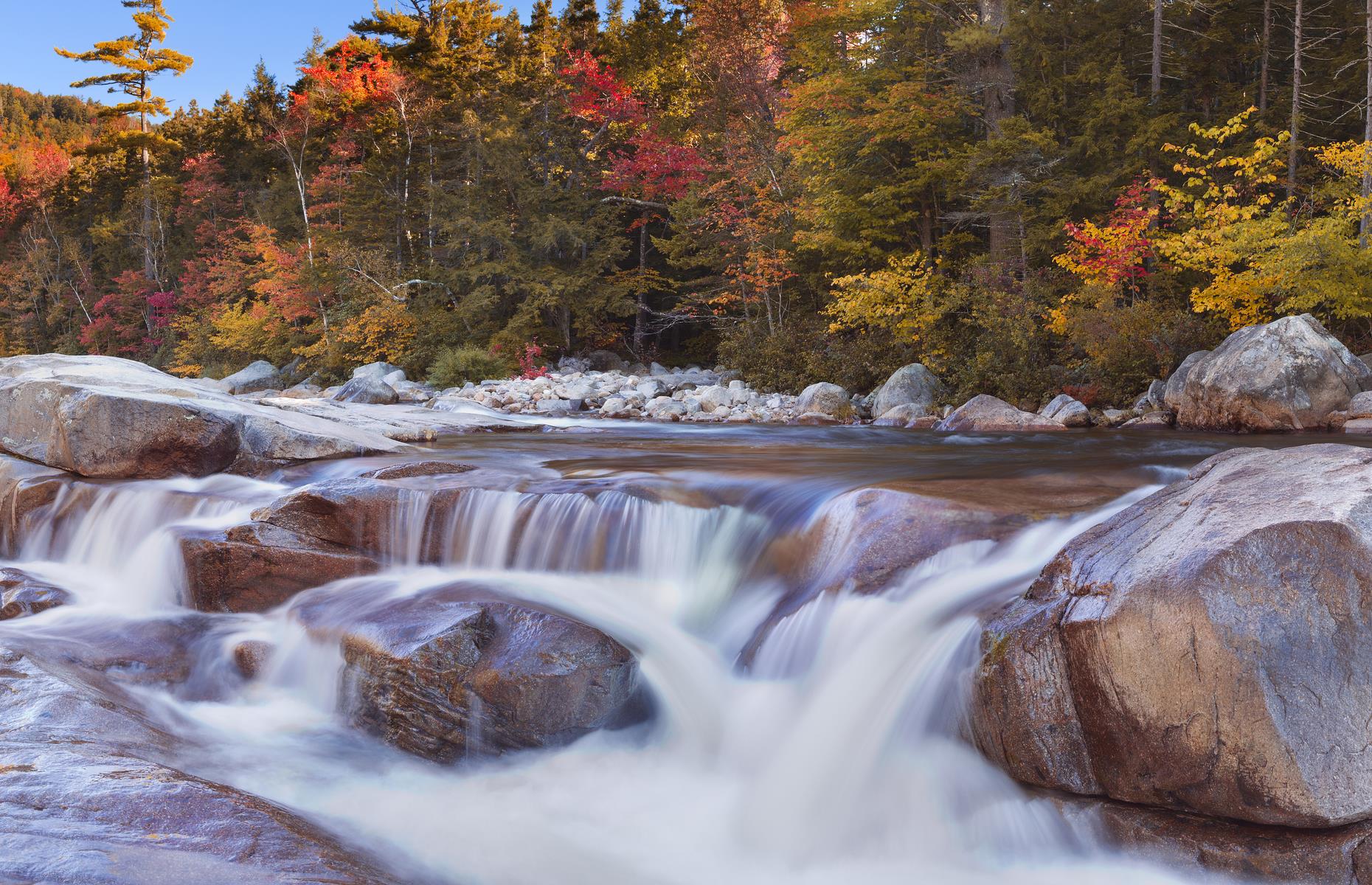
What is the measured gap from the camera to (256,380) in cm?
2602

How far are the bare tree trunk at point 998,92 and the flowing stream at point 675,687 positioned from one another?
9147 millimetres

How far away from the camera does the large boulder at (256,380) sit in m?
25.6

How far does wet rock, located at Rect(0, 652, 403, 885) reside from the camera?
80.8 inches

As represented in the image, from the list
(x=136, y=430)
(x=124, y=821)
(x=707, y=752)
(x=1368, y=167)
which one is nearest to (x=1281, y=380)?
(x=1368, y=167)

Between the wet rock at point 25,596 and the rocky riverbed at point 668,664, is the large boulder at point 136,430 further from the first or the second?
the wet rock at point 25,596

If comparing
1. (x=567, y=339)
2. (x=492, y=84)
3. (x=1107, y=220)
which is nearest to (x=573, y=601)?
(x=1107, y=220)

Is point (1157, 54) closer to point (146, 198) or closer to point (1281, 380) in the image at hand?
point (1281, 380)

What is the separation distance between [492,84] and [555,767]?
24.0m

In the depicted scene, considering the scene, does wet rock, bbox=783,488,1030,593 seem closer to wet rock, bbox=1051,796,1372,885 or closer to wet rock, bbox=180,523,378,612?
wet rock, bbox=1051,796,1372,885

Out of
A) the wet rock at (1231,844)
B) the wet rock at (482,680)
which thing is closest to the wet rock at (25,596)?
the wet rock at (482,680)

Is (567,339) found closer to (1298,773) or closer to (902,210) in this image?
(902,210)

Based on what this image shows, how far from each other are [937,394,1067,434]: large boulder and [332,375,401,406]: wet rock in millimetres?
12558

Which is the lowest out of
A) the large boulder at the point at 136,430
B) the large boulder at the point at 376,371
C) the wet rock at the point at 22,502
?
the wet rock at the point at 22,502

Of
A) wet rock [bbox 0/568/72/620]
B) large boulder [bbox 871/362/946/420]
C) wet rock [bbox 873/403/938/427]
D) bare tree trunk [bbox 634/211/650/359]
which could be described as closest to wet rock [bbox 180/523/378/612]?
wet rock [bbox 0/568/72/620]
